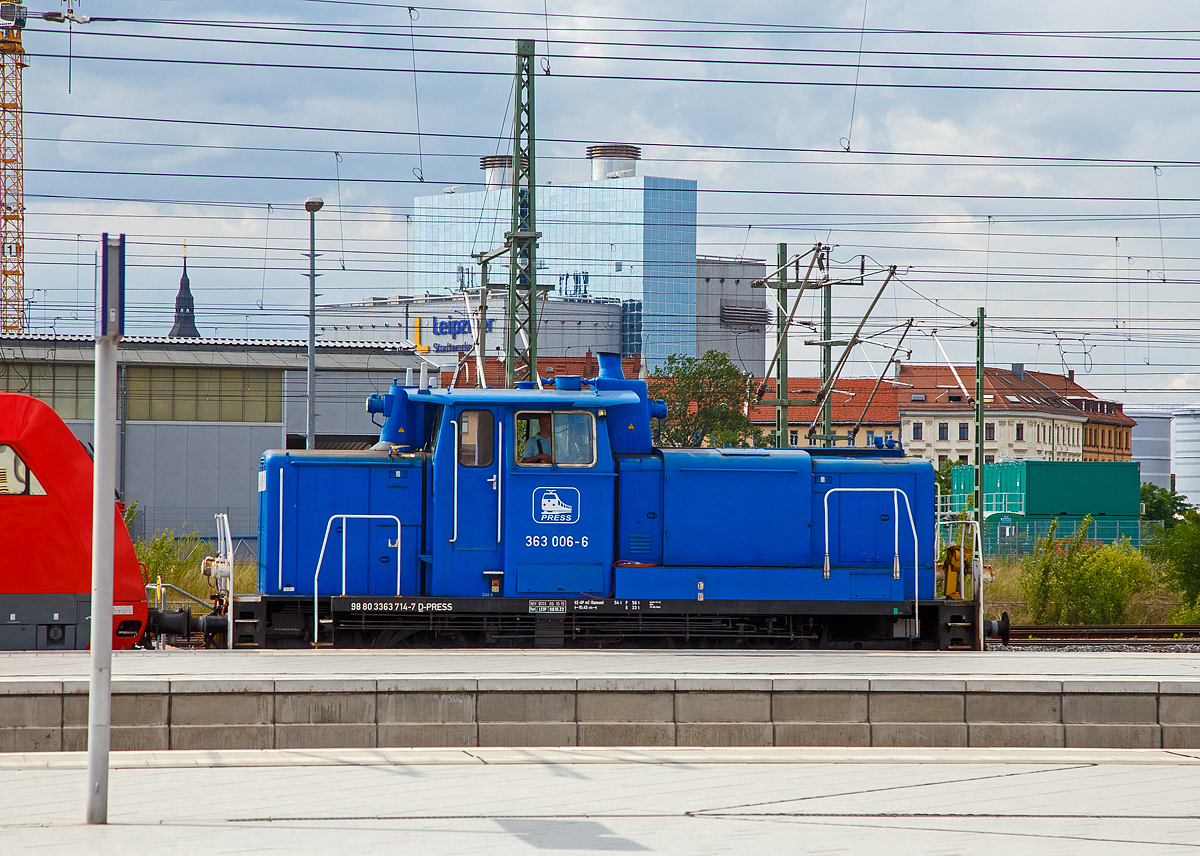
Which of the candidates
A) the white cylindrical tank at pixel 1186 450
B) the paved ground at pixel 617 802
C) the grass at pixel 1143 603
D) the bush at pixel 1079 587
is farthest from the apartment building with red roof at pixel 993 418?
the paved ground at pixel 617 802

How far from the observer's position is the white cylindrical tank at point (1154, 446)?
136 metres

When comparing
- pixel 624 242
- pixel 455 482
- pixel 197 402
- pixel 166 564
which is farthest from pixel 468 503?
pixel 624 242

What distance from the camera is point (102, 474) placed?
19.1 ft

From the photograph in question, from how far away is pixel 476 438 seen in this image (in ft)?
39.0

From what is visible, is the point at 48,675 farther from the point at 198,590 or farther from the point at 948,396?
the point at 948,396

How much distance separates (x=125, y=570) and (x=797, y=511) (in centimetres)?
723

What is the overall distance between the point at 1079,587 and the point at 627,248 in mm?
95493

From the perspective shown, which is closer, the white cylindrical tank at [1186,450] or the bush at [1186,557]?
the bush at [1186,557]

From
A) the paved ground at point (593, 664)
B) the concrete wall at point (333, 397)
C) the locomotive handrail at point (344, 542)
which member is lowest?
the paved ground at point (593, 664)

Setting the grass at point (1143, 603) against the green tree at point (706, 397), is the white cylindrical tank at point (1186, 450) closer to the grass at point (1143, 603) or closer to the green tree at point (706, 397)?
the green tree at point (706, 397)

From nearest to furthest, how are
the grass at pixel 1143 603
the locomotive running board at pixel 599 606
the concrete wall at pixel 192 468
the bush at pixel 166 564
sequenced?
the locomotive running board at pixel 599 606, the bush at pixel 166 564, the grass at pixel 1143 603, the concrete wall at pixel 192 468

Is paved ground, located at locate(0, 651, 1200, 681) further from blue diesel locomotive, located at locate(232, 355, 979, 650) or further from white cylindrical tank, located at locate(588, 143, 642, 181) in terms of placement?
white cylindrical tank, located at locate(588, 143, 642, 181)

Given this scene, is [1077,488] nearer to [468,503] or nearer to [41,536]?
[468,503]

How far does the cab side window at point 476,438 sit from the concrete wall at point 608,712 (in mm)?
4052
